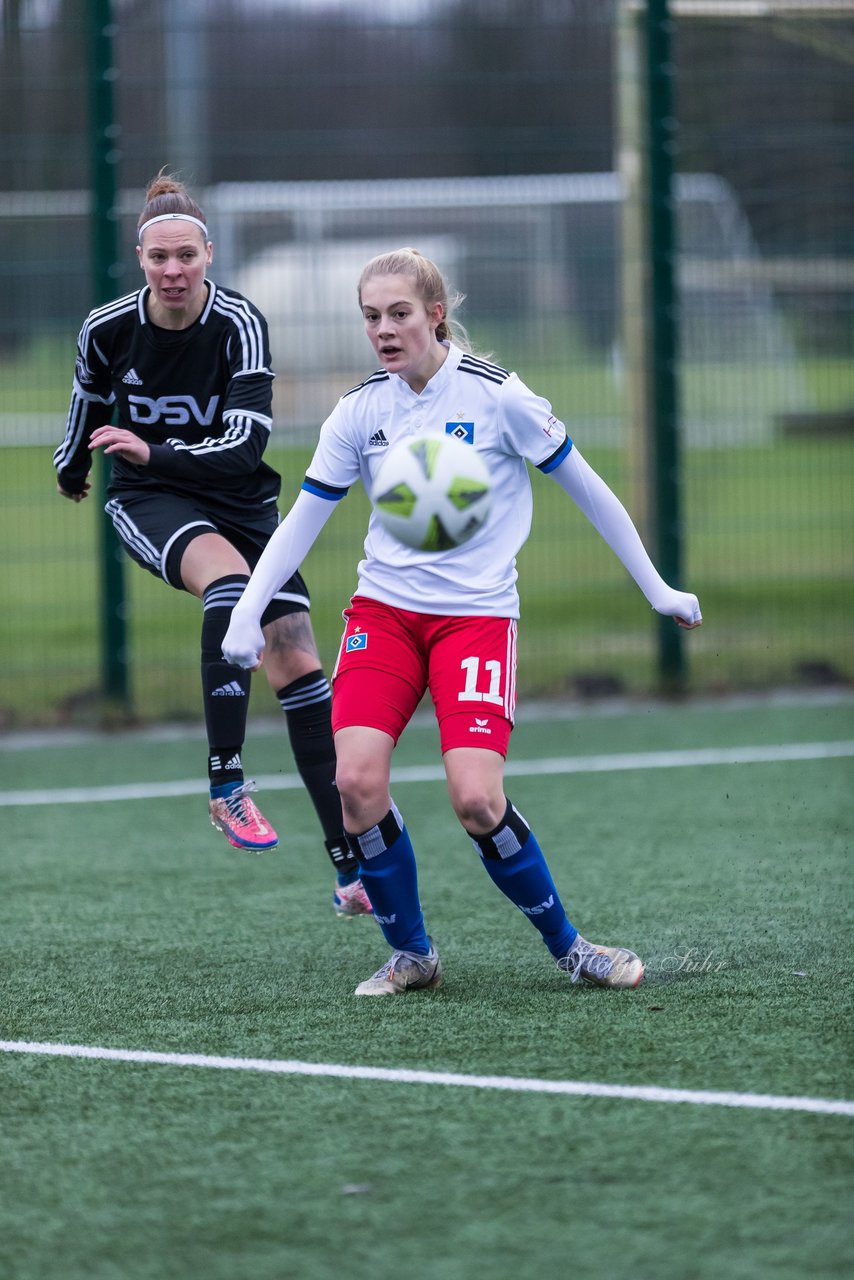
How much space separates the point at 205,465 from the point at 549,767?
10.5 feet

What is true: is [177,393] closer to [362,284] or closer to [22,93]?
[362,284]

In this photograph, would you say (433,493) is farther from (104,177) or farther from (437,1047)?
(104,177)

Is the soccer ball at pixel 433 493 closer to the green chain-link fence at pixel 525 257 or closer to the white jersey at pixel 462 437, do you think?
the white jersey at pixel 462 437

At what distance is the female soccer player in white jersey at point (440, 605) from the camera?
4.34 metres

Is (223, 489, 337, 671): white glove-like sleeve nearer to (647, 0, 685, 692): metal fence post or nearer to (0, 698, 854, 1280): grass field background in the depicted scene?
(0, 698, 854, 1280): grass field background

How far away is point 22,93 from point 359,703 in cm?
538

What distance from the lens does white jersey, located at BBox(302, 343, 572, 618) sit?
4352 mm

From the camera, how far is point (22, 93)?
8.70 meters

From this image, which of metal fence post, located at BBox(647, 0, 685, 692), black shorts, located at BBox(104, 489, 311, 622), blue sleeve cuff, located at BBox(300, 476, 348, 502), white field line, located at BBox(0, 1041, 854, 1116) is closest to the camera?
white field line, located at BBox(0, 1041, 854, 1116)

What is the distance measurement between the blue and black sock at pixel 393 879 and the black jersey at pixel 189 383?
3.73ft

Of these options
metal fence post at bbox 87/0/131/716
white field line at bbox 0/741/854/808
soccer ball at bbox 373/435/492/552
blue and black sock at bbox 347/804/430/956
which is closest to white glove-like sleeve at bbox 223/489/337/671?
soccer ball at bbox 373/435/492/552

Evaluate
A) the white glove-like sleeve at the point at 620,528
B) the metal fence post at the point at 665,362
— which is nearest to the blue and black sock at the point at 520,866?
the white glove-like sleeve at the point at 620,528

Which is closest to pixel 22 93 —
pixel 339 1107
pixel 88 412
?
pixel 88 412

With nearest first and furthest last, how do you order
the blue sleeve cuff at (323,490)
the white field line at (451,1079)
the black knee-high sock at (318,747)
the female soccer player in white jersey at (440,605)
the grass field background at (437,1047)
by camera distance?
the grass field background at (437,1047) → the white field line at (451,1079) → the female soccer player in white jersey at (440,605) → the blue sleeve cuff at (323,490) → the black knee-high sock at (318,747)
